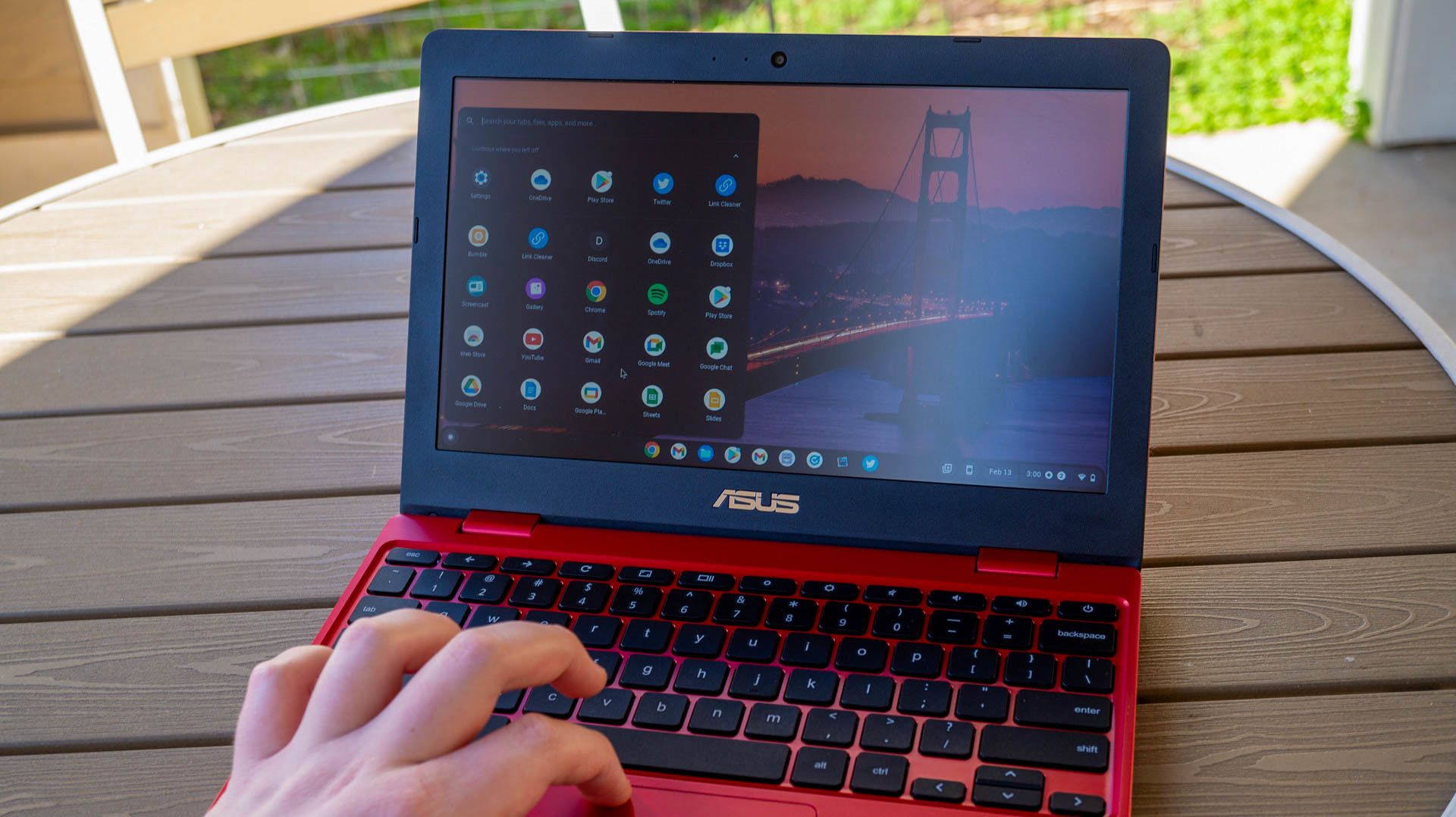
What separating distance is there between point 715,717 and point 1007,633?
7.2 inches

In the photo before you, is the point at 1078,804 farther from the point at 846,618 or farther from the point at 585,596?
the point at 585,596

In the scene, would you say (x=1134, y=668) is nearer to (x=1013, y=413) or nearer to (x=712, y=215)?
(x=1013, y=413)

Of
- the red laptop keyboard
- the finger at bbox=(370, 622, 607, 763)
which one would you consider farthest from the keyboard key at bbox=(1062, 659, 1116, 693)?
the finger at bbox=(370, 622, 607, 763)

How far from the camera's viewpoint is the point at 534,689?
0.70 meters

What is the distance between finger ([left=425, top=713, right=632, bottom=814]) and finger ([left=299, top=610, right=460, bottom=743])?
0.7 inches

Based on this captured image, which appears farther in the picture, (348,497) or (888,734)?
(348,497)

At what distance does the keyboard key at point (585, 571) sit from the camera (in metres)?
0.79

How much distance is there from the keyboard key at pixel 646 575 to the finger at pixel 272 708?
249 millimetres

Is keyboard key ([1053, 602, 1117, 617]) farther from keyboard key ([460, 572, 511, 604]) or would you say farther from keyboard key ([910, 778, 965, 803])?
keyboard key ([460, 572, 511, 604])

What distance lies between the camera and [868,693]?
682mm

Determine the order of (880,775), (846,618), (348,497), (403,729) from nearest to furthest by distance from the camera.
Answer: (403,729), (880,775), (846,618), (348,497)

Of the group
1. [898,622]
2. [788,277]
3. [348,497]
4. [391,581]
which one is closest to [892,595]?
[898,622]

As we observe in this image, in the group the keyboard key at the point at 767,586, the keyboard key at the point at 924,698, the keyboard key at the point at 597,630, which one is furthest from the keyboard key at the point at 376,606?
the keyboard key at the point at 924,698

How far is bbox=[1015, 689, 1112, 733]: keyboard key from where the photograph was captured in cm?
65
